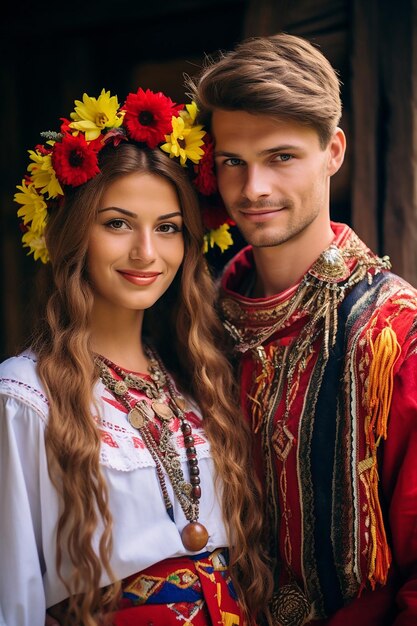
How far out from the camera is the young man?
7.91ft

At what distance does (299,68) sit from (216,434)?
3.83ft

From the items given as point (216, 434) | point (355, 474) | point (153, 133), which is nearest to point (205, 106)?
point (153, 133)

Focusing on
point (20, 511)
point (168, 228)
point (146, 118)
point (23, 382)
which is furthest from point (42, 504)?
point (146, 118)

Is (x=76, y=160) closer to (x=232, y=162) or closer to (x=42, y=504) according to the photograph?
(x=232, y=162)

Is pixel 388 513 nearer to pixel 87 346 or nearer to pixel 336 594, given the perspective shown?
pixel 336 594

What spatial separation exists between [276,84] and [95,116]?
0.55 metres

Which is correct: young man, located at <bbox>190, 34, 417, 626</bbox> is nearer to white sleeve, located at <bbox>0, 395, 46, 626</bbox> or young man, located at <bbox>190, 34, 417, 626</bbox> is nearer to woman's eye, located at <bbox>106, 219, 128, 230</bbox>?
woman's eye, located at <bbox>106, 219, 128, 230</bbox>

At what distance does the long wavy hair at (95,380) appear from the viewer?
7.44 feet

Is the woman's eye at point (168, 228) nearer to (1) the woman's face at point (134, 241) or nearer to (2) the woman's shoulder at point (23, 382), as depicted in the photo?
(1) the woman's face at point (134, 241)

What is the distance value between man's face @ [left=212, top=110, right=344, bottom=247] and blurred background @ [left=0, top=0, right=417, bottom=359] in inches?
23.0

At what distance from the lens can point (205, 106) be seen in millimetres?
2705

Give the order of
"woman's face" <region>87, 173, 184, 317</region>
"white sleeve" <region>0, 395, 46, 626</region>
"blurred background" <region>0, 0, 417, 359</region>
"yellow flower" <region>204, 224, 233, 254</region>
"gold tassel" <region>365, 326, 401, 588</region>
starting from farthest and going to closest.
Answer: "blurred background" <region>0, 0, 417, 359</region>
"yellow flower" <region>204, 224, 233, 254</region>
"woman's face" <region>87, 173, 184, 317</region>
"gold tassel" <region>365, 326, 401, 588</region>
"white sleeve" <region>0, 395, 46, 626</region>

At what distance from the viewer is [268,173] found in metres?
2.63

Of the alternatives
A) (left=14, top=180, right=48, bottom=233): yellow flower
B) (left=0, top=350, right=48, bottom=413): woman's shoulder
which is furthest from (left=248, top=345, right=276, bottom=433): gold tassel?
(left=14, top=180, right=48, bottom=233): yellow flower
